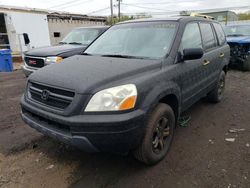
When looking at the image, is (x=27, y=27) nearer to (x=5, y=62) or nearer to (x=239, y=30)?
(x=5, y=62)

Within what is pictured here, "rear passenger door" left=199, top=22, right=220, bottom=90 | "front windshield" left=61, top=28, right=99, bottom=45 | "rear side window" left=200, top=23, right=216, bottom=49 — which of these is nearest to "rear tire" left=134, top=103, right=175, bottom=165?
"rear passenger door" left=199, top=22, right=220, bottom=90

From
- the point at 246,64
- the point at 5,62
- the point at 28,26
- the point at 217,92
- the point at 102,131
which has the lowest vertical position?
the point at 5,62

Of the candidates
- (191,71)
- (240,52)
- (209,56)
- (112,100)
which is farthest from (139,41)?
(240,52)

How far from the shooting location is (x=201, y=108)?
4961 millimetres

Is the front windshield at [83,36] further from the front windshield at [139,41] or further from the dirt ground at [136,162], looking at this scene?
the dirt ground at [136,162]

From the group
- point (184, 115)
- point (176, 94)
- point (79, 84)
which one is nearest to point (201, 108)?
point (184, 115)

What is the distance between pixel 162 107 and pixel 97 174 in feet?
3.80

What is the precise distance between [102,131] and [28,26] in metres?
16.3

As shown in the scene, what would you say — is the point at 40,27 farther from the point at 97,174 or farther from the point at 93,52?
the point at 97,174

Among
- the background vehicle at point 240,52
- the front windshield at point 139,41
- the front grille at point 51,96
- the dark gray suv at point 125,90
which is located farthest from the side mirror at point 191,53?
the background vehicle at point 240,52

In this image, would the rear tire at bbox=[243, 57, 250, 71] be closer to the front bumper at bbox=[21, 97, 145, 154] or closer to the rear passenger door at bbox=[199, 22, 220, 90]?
the rear passenger door at bbox=[199, 22, 220, 90]

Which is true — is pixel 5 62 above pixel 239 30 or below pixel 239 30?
below

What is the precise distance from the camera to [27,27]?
16.1 meters

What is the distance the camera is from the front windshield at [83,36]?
24.9 ft
